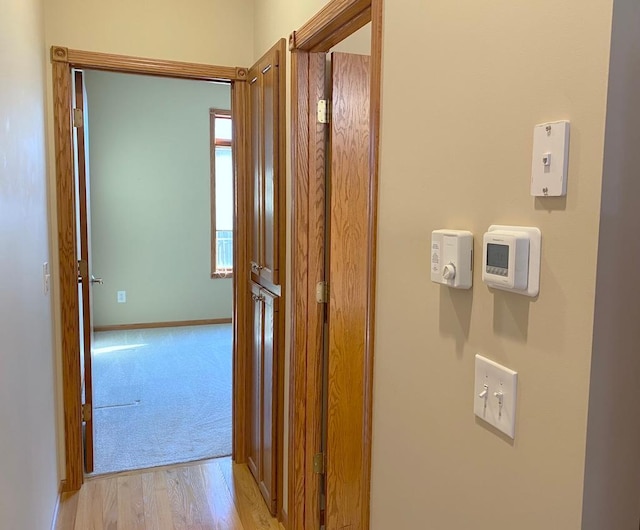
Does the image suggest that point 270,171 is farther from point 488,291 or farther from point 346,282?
point 488,291

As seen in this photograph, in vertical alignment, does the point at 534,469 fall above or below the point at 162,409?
above

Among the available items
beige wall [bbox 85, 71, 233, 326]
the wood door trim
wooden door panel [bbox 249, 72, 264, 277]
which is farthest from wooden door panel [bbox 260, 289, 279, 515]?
beige wall [bbox 85, 71, 233, 326]

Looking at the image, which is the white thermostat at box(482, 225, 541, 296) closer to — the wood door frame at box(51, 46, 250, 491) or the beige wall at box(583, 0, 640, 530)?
the beige wall at box(583, 0, 640, 530)

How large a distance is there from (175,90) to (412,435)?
527 centimetres

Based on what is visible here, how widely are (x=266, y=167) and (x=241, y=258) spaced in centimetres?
63

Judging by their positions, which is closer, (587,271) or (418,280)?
(587,271)

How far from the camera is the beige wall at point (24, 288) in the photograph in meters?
1.47

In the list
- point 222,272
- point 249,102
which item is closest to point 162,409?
point 249,102

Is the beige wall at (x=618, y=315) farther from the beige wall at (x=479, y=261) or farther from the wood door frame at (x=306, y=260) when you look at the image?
the wood door frame at (x=306, y=260)

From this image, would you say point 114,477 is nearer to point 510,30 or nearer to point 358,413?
point 358,413

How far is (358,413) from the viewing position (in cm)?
228

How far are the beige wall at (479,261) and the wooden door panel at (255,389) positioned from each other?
1.25 meters

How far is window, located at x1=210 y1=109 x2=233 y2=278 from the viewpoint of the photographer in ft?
19.3

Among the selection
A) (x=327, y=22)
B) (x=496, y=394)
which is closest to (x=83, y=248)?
(x=327, y=22)
